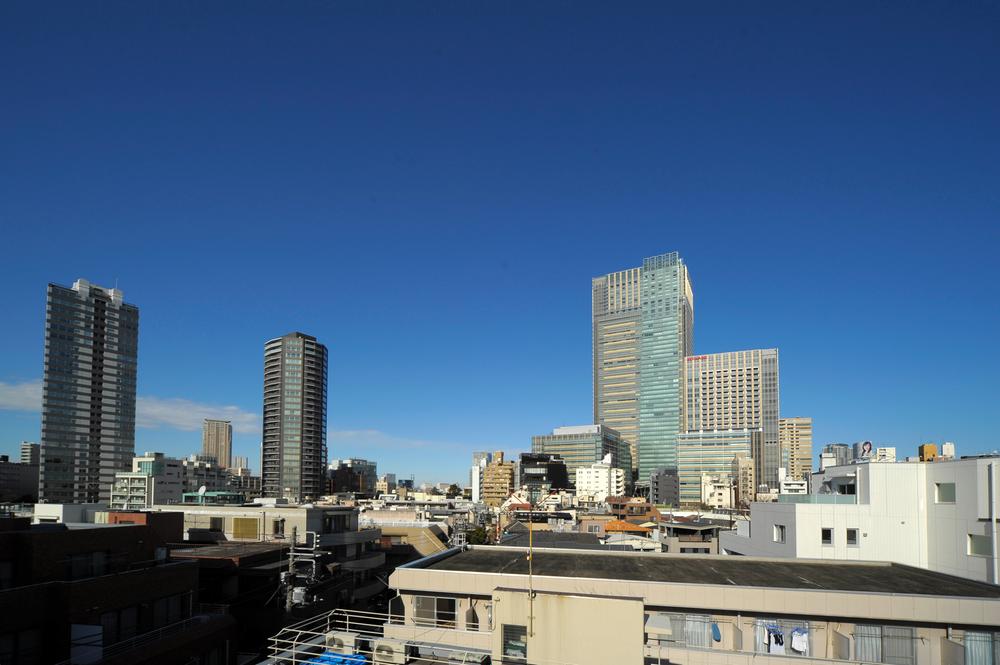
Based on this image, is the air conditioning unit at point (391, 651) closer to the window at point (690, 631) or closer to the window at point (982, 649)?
the window at point (690, 631)

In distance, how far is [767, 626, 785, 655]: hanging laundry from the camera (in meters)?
23.2

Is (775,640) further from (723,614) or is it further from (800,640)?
(723,614)

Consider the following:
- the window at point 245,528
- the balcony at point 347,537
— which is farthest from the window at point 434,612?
the window at point 245,528

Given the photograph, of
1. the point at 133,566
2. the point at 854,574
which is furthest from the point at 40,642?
the point at 854,574

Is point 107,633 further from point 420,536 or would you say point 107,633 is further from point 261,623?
point 420,536

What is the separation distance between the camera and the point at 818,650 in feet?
75.7

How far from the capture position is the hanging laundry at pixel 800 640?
23.1 m

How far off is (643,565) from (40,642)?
2785cm

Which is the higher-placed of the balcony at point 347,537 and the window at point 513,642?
the window at point 513,642

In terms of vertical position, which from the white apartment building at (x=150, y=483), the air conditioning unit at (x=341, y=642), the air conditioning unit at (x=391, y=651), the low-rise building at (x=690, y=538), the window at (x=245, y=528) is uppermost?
the air conditioning unit at (x=391, y=651)

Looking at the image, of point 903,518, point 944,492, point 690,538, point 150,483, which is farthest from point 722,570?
point 150,483

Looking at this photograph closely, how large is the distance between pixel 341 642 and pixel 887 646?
18961mm

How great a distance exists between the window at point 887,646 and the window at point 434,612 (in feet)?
49.1

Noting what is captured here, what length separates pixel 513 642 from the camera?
15797 mm
